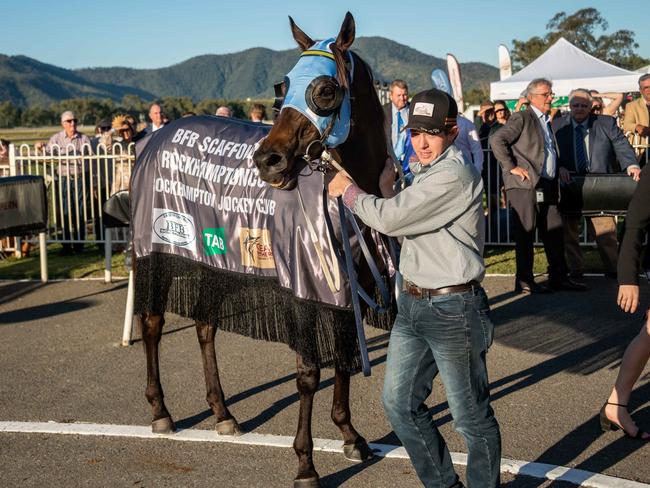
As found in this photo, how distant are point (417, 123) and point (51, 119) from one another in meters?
108

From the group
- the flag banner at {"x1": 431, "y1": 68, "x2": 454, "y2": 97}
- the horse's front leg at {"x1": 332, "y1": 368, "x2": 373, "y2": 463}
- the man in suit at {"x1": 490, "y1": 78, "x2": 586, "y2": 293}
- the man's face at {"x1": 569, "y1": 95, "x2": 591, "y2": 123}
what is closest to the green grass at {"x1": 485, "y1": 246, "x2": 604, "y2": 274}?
the man in suit at {"x1": 490, "y1": 78, "x2": 586, "y2": 293}

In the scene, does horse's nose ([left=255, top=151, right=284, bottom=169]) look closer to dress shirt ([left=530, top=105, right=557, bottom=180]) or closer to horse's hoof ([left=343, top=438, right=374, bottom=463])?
horse's hoof ([left=343, top=438, right=374, bottom=463])

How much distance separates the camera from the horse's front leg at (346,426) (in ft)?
16.5

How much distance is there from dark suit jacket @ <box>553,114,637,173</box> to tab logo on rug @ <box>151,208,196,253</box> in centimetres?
590

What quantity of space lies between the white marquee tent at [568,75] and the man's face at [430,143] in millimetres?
17986

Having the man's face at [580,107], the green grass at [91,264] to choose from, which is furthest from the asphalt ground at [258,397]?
the man's face at [580,107]

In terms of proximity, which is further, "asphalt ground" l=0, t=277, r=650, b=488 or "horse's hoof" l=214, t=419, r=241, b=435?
"horse's hoof" l=214, t=419, r=241, b=435

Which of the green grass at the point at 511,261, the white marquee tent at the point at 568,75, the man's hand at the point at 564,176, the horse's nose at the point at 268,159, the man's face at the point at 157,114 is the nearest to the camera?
the horse's nose at the point at 268,159

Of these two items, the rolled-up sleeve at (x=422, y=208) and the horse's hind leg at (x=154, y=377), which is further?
the horse's hind leg at (x=154, y=377)

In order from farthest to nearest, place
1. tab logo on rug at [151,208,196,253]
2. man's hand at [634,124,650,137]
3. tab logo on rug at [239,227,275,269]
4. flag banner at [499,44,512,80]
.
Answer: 1. flag banner at [499,44,512,80]
2. man's hand at [634,124,650,137]
3. tab logo on rug at [151,208,196,253]
4. tab logo on rug at [239,227,275,269]

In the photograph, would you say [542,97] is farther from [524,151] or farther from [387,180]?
[387,180]

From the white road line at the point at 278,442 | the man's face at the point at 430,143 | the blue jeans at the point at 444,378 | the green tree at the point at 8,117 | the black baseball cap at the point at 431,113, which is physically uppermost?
the green tree at the point at 8,117

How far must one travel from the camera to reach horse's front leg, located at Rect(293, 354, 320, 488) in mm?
4672

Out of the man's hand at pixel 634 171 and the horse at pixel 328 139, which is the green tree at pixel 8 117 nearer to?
the man's hand at pixel 634 171
